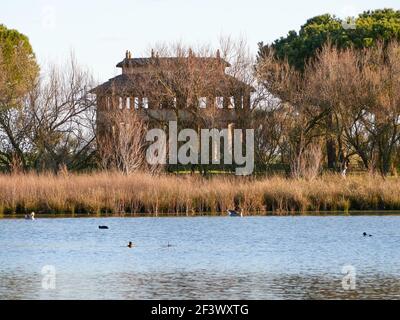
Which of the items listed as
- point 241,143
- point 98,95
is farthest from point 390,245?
point 98,95

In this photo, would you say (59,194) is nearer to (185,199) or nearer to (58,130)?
(185,199)

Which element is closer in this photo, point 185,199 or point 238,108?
point 185,199

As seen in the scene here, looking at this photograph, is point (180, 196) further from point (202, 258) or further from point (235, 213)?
point (202, 258)

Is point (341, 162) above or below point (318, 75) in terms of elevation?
below

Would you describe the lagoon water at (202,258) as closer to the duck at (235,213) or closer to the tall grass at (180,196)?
the duck at (235,213)

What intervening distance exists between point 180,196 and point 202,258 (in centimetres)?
A: 1173

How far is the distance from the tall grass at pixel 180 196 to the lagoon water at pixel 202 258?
1589 millimetres

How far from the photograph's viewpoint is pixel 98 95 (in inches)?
2174

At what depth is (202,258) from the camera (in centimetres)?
2662

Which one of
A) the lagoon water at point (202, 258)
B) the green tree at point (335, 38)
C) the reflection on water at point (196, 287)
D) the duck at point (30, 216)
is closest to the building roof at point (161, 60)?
the green tree at point (335, 38)

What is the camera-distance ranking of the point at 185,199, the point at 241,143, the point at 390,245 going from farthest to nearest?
the point at 241,143 → the point at 185,199 → the point at 390,245

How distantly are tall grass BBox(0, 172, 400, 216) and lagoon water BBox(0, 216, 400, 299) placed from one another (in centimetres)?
159
